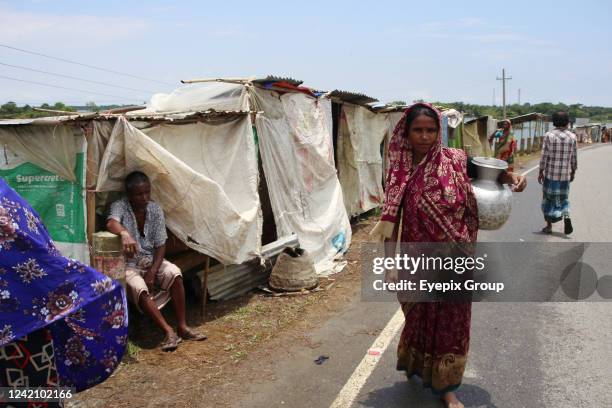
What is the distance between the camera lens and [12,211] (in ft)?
5.98

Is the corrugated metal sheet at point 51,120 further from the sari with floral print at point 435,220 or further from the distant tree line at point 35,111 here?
the sari with floral print at point 435,220

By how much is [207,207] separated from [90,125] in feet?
4.09

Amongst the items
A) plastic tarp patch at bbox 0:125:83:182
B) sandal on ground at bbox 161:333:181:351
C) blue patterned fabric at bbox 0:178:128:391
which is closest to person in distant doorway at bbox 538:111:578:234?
sandal on ground at bbox 161:333:181:351

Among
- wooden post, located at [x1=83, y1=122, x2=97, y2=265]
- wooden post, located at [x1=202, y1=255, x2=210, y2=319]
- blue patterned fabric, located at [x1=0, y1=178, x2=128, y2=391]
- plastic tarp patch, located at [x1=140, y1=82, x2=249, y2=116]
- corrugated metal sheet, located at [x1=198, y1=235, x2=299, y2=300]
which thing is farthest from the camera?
plastic tarp patch, located at [x1=140, y1=82, x2=249, y2=116]

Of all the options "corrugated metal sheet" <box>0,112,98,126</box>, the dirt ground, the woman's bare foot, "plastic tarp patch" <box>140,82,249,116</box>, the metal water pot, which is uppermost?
"plastic tarp patch" <box>140,82,249,116</box>

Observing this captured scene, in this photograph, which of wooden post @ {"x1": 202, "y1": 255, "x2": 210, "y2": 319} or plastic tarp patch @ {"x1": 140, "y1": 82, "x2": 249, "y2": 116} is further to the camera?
plastic tarp patch @ {"x1": 140, "y1": 82, "x2": 249, "y2": 116}

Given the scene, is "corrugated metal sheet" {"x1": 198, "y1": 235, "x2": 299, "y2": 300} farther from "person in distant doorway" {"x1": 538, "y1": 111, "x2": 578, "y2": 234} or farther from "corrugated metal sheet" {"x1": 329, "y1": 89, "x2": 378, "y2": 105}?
"person in distant doorway" {"x1": 538, "y1": 111, "x2": 578, "y2": 234}

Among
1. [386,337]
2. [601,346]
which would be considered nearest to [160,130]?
[386,337]

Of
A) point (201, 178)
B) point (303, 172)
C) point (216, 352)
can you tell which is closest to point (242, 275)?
point (201, 178)

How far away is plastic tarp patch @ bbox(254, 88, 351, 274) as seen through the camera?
6.66m

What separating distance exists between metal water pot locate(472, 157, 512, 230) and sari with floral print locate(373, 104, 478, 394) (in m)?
0.05

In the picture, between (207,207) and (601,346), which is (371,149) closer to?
(207,207)

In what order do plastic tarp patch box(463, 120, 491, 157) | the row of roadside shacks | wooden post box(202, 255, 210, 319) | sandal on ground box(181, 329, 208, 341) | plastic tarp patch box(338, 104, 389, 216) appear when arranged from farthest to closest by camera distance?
plastic tarp patch box(463, 120, 491, 157) < plastic tarp patch box(338, 104, 389, 216) < wooden post box(202, 255, 210, 319) < sandal on ground box(181, 329, 208, 341) < the row of roadside shacks

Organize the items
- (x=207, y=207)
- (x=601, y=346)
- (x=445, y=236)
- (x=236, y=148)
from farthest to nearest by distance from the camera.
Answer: (x=236, y=148)
(x=207, y=207)
(x=601, y=346)
(x=445, y=236)
